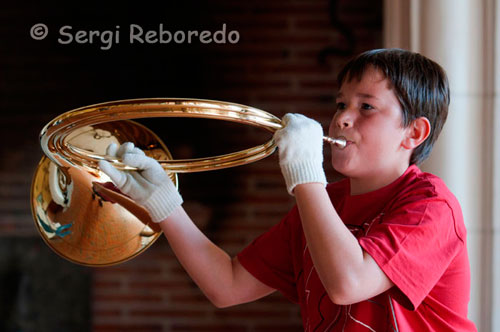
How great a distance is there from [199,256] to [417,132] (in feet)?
1.48

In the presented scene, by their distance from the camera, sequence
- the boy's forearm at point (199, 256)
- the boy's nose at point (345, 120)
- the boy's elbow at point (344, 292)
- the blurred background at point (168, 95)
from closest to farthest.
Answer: the boy's elbow at point (344, 292)
the boy's nose at point (345, 120)
the boy's forearm at point (199, 256)
the blurred background at point (168, 95)

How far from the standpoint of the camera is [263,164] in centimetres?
245

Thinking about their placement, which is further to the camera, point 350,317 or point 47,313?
point 47,313

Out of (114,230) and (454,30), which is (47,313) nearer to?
(114,230)

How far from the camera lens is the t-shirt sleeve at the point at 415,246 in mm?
790

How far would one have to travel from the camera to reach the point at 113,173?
98 centimetres

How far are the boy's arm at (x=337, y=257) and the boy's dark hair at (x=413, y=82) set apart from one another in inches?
9.8

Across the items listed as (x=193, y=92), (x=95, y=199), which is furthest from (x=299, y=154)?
(x=193, y=92)

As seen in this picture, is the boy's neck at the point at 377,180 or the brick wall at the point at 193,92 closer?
the boy's neck at the point at 377,180

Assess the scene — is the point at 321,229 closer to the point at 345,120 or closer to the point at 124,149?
the point at 345,120

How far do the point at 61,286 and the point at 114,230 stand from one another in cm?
144

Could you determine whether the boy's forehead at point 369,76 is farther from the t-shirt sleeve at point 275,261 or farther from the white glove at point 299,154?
the t-shirt sleeve at point 275,261

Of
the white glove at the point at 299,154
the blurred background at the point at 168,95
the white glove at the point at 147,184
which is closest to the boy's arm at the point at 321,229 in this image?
the white glove at the point at 299,154

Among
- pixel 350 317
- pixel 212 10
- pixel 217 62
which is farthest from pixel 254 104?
pixel 350 317
